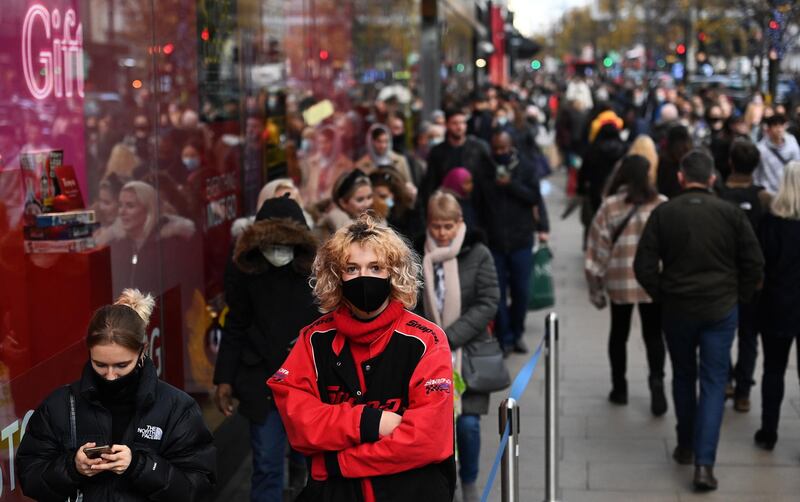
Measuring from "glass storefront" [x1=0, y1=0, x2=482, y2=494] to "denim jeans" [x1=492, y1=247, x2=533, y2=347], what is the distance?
1925mm

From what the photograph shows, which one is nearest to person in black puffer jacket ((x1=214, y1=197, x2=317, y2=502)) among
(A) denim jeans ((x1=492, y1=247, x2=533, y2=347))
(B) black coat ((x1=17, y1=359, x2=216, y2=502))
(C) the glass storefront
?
(C) the glass storefront

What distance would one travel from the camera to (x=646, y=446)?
848 cm

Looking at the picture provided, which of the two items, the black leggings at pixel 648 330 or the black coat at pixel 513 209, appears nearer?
Answer: the black leggings at pixel 648 330

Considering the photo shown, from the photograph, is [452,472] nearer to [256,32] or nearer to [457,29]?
[256,32]

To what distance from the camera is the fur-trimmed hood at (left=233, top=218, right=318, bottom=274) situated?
592 cm

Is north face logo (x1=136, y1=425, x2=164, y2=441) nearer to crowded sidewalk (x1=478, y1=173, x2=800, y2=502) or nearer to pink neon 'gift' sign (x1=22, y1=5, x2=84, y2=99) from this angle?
pink neon 'gift' sign (x1=22, y1=5, x2=84, y2=99)

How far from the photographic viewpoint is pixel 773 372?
26.5ft

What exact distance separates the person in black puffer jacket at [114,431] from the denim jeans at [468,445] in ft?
9.33

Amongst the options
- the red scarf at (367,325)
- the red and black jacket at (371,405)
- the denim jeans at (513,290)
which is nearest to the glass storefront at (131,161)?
the red and black jacket at (371,405)

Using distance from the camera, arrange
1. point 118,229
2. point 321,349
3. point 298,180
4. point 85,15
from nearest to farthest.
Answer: point 321,349
point 85,15
point 118,229
point 298,180

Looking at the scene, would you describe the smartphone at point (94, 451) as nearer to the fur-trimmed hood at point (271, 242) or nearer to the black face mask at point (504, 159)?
the fur-trimmed hood at point (271, 242)

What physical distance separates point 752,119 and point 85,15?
1262cm

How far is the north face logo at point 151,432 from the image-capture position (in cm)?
406

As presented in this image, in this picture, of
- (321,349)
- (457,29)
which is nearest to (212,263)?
(321,349)
